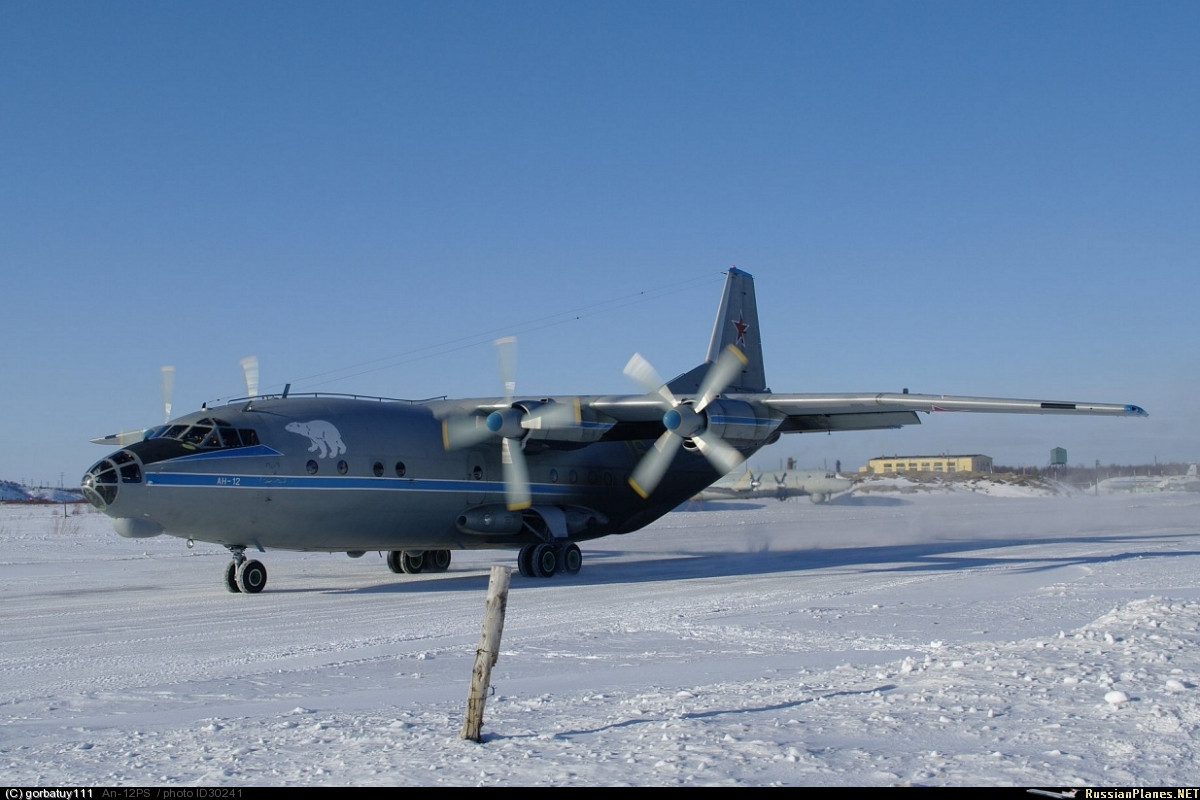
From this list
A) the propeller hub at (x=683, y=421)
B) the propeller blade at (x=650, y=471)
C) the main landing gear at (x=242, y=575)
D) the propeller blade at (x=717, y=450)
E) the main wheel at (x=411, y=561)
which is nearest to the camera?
the main landing gear at (x=242, y=575)

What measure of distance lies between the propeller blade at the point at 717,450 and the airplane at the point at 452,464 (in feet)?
0.14

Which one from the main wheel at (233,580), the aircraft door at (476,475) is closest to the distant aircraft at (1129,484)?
the aircraft door at (476,475)

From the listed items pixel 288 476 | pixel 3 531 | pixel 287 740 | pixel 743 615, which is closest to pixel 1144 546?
pixel 743 615

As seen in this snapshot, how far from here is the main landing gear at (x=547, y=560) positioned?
22.3 m

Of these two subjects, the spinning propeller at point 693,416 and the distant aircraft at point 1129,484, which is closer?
the spinning propeller at point 693,416

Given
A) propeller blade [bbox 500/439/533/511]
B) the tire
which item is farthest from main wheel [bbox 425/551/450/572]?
the tire

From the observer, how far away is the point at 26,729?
301 inches

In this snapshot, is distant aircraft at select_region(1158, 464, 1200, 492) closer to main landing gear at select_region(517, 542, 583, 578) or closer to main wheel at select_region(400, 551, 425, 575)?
main landing gear at select_region(517, 542, 583, 578)

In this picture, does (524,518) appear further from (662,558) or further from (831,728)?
(831,728)

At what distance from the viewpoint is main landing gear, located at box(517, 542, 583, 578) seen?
22.3m

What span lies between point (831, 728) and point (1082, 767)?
1.66m

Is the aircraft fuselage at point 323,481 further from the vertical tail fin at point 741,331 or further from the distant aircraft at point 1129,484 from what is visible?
Result: the distant aircraft at point 1129,484

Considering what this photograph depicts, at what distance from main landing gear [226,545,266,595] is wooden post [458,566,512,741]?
12706 millimetres

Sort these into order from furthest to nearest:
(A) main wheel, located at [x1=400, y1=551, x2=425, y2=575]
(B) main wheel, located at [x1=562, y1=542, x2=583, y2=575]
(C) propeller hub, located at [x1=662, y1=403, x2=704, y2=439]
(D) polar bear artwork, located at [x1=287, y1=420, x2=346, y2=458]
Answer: (A) main wheel, located at [x1=400, y1=551, x2=425, y2=575]
(B) main wheel, located at [x1=562, y1=542, x2=583, y2=575]
(C) propeller hub, located at [x1=662, y1=403, x2=704, y2=439]
(D) polar bear artwork, located at [x1=287, y1=420, x2=346, y2=458]
